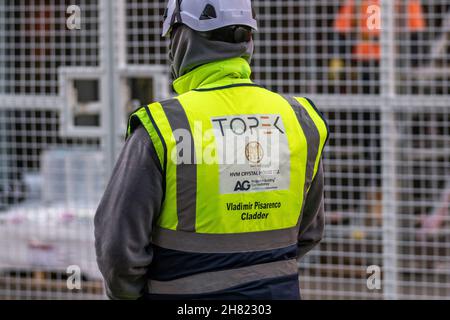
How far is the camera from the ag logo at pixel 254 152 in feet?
8.98

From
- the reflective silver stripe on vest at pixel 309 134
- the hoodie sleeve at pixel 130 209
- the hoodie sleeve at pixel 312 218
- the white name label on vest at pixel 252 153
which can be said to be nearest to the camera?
the hoodie sleeve at pixel 130 209

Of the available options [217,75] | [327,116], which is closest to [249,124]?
[217,75]

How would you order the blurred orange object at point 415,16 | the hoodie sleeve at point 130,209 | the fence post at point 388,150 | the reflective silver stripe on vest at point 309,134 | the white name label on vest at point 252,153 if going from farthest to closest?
1. the blurred orange object at point 415,16
2. the fence post at point 388,150
3. the reflective silver stripe on vest at point 309,134
4. the white name label on vest at point 252,153
5. the hoodie sleeve at point 130,209

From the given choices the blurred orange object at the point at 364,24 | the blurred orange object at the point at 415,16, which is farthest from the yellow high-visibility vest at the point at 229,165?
the blurred orange object at the point at 415,16

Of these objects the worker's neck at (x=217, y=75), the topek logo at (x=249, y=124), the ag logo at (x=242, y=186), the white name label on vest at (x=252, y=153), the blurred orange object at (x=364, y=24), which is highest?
the blurred orange object at (x=364, y=24)

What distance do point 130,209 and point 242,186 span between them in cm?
38

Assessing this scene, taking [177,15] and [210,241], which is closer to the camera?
[210,241]

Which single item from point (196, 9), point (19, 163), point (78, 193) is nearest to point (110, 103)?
point (78, 193)

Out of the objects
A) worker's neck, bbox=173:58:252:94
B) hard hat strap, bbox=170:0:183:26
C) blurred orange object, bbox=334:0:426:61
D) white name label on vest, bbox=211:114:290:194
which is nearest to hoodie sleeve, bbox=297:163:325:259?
white name label on vest, bbox=211:114:290:194

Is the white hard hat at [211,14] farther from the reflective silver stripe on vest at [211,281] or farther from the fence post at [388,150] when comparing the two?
the fence post at [388,150]

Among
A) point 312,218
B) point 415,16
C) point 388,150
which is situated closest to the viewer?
point 312,218

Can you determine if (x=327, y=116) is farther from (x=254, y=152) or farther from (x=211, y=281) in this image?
(x=211, y=281)

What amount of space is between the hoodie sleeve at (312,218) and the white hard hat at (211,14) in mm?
602

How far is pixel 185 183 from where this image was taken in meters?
2.62
